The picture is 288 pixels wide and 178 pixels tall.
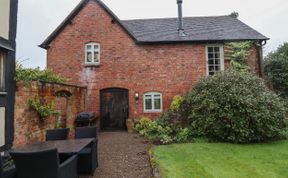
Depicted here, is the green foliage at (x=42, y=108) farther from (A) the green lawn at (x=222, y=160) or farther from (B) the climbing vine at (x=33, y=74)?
(A) the green lawn at (x=222, y=160)

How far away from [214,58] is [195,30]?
2.16m

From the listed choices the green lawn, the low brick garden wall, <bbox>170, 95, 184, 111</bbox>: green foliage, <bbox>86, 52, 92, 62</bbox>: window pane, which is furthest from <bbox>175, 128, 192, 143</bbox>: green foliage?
<bbox>86, 52, 92, 62</bbox>: window pane

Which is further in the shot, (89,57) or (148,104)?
(89,57)

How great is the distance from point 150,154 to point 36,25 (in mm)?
13714

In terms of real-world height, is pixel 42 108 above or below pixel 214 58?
below

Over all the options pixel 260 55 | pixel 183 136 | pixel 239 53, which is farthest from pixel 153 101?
pixel 260 55

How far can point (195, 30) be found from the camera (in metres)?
14.3

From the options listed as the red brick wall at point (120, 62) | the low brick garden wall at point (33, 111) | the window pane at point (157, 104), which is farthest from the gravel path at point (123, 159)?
the red brick wall at point (120, 62)

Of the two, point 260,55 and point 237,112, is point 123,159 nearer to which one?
point 237,112

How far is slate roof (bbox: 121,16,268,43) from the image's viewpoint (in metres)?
13.3

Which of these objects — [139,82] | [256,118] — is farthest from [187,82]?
[256,118]

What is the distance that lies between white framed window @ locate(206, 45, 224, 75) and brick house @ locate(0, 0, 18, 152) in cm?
987

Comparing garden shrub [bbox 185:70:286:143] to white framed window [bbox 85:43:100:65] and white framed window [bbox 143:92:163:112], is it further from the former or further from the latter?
white framed window [bbox 85:43:100:65]

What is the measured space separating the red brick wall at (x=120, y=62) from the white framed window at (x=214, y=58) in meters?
0.35
